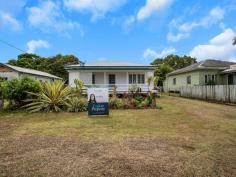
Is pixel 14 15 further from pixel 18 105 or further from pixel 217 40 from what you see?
pixel 217 40

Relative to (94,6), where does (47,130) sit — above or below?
below

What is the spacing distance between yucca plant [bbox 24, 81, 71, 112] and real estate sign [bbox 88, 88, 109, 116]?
7.89 ft

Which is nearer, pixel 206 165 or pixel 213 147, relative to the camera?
pixel 206 165

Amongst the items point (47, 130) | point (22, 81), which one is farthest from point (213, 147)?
point (22, 81)

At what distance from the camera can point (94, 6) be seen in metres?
17.9

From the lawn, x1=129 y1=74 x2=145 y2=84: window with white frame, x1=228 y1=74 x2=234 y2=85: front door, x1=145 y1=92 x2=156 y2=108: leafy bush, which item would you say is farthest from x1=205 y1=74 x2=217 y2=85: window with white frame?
the lawn

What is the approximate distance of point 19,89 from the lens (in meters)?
13.5

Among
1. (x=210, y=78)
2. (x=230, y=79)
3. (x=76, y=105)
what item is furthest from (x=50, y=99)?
(x=230, y=79)

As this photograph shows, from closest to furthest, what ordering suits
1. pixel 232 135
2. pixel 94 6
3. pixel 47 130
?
pixel 232 135 < pixel 47 130 < pixel 94 6

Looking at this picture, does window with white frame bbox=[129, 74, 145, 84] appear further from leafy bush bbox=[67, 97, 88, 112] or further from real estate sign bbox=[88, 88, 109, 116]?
real estate sign bbox=[88, 88, 109, 116]

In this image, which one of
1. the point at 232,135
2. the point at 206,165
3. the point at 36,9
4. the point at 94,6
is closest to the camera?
the point at 206,165

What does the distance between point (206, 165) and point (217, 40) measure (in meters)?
24.5

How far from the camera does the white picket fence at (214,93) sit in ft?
60.1

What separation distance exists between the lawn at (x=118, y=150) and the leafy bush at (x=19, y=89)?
4.54 metres
